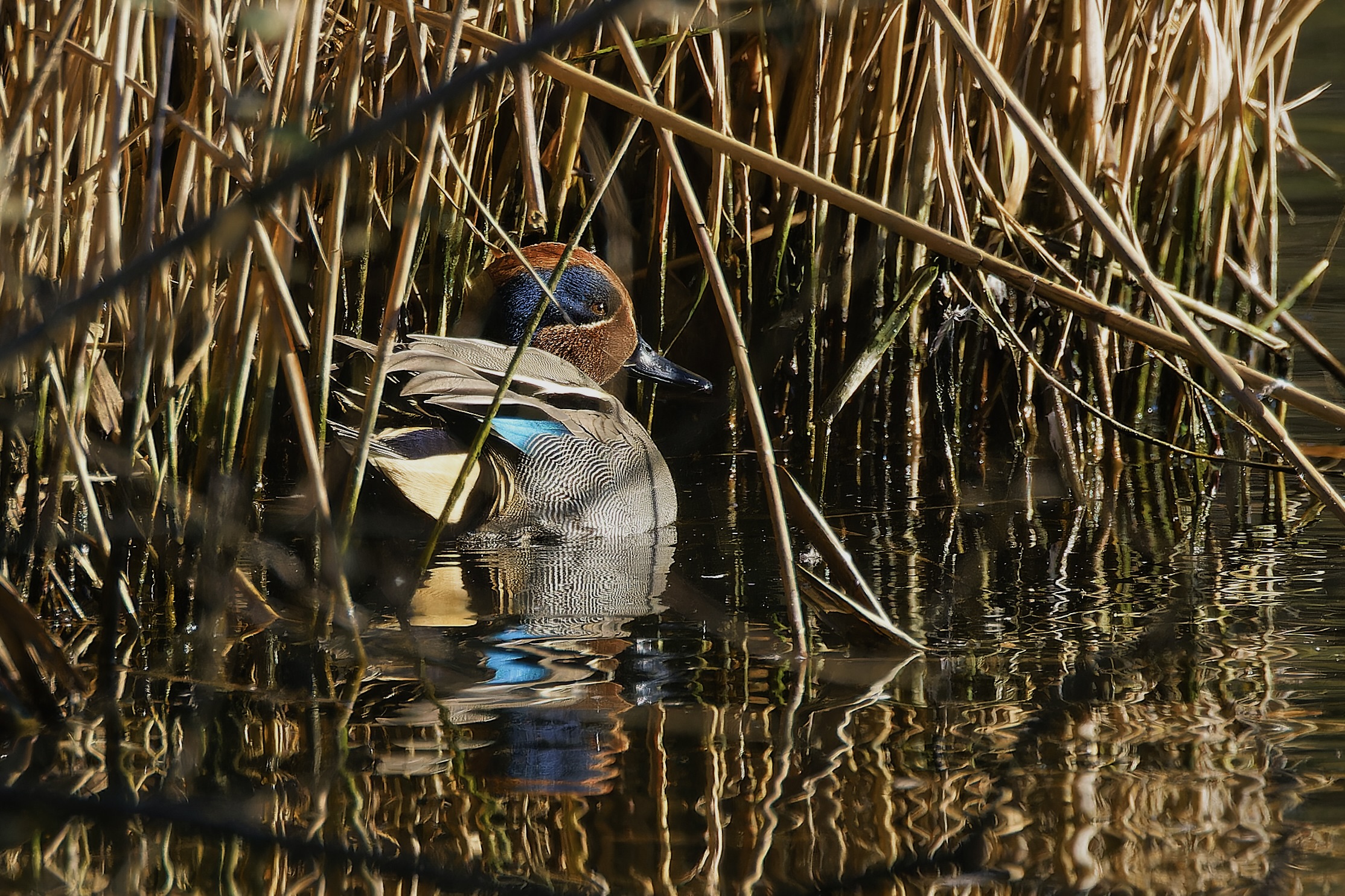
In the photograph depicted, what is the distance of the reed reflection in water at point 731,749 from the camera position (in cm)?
160

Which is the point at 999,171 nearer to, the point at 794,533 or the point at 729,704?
the point at 794,533

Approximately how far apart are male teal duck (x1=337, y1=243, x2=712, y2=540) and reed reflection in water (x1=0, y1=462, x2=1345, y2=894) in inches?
15.2

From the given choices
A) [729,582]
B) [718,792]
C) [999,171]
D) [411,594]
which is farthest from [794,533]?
[718,792]

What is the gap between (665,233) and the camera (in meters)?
3.81

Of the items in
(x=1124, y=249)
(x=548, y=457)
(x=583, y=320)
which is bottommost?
(x=548, y=457)

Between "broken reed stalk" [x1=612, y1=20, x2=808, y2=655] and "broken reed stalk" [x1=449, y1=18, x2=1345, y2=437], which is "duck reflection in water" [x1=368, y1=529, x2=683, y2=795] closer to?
"broken reed stalk" [x1=612, y1=20, x2=808, y2=655]

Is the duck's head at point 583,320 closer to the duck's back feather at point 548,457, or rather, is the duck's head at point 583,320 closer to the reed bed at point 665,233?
the reed bed at point 665,233

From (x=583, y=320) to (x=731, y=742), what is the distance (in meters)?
2.20

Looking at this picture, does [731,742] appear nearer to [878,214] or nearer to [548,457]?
[878,214]

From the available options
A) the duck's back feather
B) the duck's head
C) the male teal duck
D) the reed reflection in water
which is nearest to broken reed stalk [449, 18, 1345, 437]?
the reed reflection in water

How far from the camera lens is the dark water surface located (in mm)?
1596

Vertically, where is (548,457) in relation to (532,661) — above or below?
above

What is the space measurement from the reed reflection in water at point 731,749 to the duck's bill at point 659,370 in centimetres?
132

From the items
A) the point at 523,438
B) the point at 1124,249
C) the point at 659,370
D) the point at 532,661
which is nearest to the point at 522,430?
the point at 523,438
